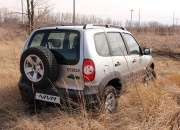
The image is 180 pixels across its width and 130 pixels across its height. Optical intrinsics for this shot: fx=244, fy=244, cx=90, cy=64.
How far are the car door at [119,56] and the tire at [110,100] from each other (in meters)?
0.31

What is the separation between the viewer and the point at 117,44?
4598mm

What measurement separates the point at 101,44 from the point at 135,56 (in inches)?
52.2

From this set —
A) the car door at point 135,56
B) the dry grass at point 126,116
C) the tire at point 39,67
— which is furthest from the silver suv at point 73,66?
the car door at point 135,56

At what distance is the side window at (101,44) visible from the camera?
3.96 m

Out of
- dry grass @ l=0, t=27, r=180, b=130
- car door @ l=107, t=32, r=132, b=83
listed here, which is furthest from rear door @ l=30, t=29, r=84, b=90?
car door @ l=107, t=32, r=132, b=83

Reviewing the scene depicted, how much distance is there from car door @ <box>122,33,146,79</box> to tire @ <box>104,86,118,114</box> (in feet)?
2.89

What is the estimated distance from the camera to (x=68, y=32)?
4020 mm

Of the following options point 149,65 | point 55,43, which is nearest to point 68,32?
point 55,43

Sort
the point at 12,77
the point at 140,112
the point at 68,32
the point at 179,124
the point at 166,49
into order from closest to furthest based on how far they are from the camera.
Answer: the point at 179,124 → the point at 140,112 → the point at 68,32 → the point at 12,77 → the point at 166,49

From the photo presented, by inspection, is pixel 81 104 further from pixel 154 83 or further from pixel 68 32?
pixel 154 83

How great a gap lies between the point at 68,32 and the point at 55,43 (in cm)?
31

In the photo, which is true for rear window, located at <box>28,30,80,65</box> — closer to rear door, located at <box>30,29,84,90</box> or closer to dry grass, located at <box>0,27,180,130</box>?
rear door, located at <box>30,29,84,90</box>

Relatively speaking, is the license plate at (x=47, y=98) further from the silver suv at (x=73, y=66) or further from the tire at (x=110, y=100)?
the tire at (x=110, y=100)

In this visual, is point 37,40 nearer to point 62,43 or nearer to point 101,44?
point 62,43
